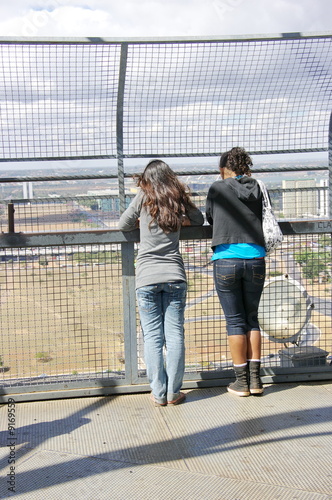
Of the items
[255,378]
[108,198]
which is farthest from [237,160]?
[255,378]

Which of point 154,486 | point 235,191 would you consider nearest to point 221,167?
point 235,191

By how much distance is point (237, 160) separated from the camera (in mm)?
4449

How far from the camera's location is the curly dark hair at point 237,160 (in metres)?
4.46

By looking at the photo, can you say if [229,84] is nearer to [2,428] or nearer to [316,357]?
[316,357]

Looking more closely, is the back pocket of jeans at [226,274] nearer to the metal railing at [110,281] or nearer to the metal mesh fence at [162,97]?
the metal railing at [110,281]

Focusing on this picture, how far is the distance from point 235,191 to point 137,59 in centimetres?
128

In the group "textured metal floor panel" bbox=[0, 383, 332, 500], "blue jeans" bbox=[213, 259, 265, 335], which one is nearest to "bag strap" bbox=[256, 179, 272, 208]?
"blue jeans" bbox=[213, 259, 265, 335]

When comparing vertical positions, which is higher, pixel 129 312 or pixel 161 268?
pixel 161 268

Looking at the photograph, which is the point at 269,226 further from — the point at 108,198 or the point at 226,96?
the point at 108,198

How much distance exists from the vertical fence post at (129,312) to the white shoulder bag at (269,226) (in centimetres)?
106

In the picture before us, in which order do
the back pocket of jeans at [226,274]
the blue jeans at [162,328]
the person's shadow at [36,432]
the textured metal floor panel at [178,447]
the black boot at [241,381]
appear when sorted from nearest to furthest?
the textured metal floor panel at [178,447]
the person's shadow at [36,432]
the blue jeans at [162,328]
the back pocket of jeans at [226,274]
the black boot at [241,381]

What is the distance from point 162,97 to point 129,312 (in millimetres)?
1744

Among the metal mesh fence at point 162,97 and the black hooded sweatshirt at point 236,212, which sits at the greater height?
the metal mesh fence at point 162,97

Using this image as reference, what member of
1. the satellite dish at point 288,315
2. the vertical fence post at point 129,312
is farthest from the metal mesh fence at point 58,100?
the satellite dish at point 288,315
